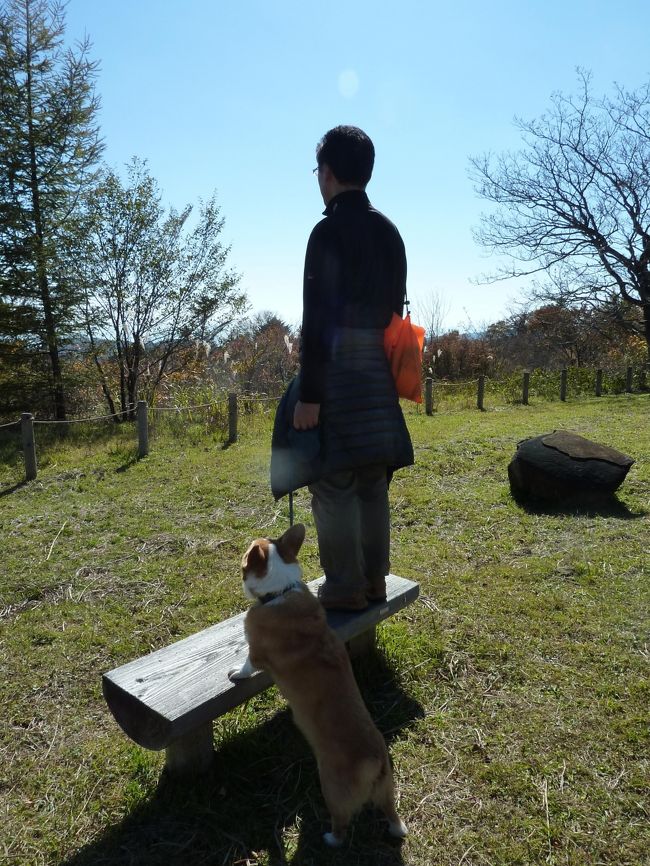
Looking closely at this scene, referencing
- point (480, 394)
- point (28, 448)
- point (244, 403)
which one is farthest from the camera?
point (480, 394)

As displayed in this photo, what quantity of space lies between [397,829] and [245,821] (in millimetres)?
551

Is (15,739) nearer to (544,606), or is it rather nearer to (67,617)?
(67,617)

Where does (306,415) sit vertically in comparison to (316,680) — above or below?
above

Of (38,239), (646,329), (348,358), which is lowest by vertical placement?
(348,358)

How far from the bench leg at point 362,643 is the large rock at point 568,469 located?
3157mm

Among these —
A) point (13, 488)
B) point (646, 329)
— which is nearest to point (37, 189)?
point (13, 488)

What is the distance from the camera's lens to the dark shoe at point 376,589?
2635mm

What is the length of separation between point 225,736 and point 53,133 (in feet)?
37.4

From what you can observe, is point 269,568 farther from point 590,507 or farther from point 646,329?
point 646,329

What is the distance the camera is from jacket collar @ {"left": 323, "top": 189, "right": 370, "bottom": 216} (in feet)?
7.44

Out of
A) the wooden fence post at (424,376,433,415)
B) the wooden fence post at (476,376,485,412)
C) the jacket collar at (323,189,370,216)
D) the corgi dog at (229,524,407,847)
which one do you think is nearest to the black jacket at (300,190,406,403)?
the jacket collar at (323,189,370,216)

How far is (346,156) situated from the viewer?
222 centimetres

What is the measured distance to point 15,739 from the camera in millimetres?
2459

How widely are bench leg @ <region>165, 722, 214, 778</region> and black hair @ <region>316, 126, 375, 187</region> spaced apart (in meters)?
2.28
